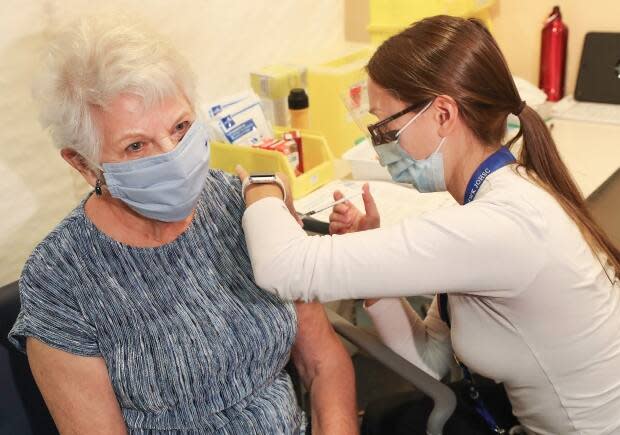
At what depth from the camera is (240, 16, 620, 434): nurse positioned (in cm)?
111

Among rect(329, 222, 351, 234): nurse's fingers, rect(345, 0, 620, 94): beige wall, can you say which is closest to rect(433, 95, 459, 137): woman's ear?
rect(329, 222, 351, 234): nurse's fingers

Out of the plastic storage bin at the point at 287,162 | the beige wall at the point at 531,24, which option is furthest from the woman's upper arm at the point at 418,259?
the beige wall at the point at 531,24

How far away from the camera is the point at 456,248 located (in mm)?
1100

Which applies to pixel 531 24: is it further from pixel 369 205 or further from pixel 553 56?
pixel 369 205

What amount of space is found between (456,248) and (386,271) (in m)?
0.12

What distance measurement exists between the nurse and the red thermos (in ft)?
4.84

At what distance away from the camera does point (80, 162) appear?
4.15 feet

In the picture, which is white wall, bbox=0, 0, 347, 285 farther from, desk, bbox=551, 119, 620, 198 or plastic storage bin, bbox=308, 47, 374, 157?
desk, bbox=551, 119, 620, 198

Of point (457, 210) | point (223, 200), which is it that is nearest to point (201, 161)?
point (223, 200)

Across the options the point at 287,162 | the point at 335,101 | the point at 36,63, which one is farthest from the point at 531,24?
the point at 36,63

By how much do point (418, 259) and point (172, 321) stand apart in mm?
482

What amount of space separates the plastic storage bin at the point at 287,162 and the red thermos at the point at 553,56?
1115 millimetres

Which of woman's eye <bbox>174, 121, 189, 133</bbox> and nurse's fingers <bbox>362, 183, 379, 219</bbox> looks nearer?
woman's eye <bbox>174, 121, 189, 133</bbox>

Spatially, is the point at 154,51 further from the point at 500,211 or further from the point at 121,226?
the point at 500,211
